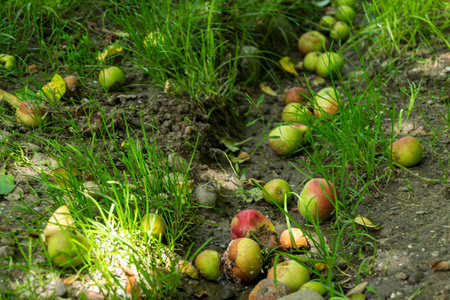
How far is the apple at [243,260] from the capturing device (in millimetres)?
2295

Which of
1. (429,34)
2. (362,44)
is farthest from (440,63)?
(362,44)

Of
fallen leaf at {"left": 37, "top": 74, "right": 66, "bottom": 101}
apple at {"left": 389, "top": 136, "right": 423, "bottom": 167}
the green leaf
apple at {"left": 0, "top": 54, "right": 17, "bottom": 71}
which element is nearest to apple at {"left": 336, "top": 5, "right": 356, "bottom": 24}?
apple at {"left": 389, "top": 136, "right": 423, "bottom": 167}

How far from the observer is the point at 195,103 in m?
3.41

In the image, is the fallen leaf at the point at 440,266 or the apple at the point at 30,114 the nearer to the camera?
the fallen leaf at the point at 440,266

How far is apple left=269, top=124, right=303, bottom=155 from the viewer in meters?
3.29

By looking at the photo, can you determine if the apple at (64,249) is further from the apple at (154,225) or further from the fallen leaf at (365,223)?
the fallen leaf at (365,223)

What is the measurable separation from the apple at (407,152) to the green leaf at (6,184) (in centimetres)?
214

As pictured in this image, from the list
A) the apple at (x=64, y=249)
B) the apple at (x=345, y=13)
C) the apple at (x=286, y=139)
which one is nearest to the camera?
the apple at (x=64, y=249)

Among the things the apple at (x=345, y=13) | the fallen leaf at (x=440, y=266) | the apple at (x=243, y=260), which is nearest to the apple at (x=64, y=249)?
the apple at (x=243, y=260)

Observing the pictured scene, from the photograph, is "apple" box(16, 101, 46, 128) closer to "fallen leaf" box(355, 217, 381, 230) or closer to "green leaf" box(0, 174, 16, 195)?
"green leaf" box(0, 174, 16, 195)

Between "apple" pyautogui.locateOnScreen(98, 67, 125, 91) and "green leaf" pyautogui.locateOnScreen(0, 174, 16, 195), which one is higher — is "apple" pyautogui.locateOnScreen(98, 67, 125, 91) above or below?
above

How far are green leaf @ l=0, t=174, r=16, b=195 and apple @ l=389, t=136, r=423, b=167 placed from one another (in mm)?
2140

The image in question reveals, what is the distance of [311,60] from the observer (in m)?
4.36

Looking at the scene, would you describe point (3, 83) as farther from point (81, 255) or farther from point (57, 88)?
point (81, 255)
